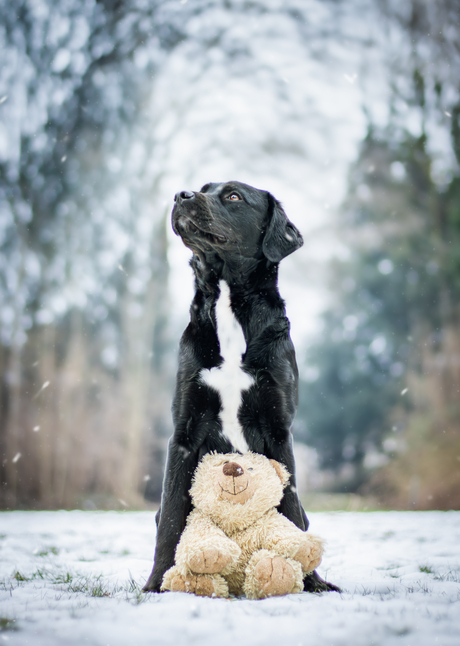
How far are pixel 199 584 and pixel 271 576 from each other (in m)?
0.23

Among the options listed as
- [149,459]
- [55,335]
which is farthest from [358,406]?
[55,335]

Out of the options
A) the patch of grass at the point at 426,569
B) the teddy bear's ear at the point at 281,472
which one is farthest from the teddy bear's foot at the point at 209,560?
the patch of grass at the point at 426,569

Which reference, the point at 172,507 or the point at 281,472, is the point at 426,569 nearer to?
the point at 281,472

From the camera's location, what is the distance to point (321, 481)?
10883 mm

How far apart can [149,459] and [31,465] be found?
2100 millimetres

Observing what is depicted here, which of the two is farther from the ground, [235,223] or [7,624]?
[235,223]

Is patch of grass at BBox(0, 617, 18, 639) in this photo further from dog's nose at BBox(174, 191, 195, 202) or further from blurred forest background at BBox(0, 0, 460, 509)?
blurred forest background at BBox(0, 0, 460, 509)

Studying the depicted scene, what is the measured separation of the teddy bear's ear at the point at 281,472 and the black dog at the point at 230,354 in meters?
0.04

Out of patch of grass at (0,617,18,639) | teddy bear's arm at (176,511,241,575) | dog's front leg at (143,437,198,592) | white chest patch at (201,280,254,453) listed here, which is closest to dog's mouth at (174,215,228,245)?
white chest patch at (201,280,254,453)

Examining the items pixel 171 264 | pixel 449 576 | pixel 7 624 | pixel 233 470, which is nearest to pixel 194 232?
pixel 233 470

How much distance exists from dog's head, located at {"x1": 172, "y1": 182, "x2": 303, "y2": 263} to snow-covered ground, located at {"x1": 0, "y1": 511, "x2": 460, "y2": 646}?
1388mm

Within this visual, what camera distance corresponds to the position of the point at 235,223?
7.60 feet

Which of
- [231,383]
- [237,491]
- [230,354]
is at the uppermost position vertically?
[230,354]

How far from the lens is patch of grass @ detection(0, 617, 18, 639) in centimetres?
118
